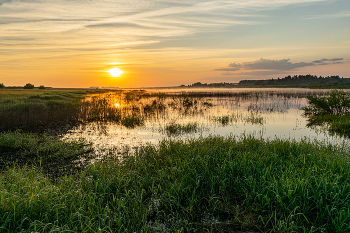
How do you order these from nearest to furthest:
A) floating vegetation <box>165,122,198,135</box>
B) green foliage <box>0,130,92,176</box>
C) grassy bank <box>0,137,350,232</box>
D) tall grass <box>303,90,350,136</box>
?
grassy bank <box>0,137,350,232</box> < green foliage <box>0,130,92,176</box> < floating vegetation <box>165,122,198,135</box> < tall grass <box>303,90,350,136</box>

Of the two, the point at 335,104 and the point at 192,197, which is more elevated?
the point at 335,104

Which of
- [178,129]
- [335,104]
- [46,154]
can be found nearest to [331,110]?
[335,104]

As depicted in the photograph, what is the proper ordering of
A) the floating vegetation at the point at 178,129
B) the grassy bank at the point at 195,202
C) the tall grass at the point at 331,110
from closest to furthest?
1. the grassy bank at the point at 195,202
2. the floating vegetation at the point at 178,129
3. the tall grass at the point at 331,110

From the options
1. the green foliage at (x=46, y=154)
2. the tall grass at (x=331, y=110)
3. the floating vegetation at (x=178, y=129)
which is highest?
the tall grass at (x=331, y=110)

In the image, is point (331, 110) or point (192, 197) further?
point (331, 110)

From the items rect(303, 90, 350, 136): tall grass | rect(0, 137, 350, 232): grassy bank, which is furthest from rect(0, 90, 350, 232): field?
rect(303, 90, 350, 136): tall grass

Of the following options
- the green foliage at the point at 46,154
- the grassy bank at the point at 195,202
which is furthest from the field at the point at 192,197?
the green foliage at the point at 46,154

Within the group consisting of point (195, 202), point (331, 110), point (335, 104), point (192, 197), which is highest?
point (335, 104)

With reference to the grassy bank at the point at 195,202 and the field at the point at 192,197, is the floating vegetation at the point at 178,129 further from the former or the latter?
the grassy bank at the point at 195,202

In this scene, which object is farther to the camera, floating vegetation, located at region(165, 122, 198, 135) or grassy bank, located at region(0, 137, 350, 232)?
floating vegetation, located at region(165, 122, 198, 135)

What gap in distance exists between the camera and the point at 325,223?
13.4 ft

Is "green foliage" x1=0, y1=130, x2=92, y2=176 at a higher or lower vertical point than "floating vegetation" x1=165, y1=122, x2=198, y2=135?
lower

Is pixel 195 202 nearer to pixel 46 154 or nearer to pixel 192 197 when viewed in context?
pixel 192 197

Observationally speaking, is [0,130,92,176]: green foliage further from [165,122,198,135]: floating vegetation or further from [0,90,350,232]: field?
[165,122,198,135]: floating vegetation
